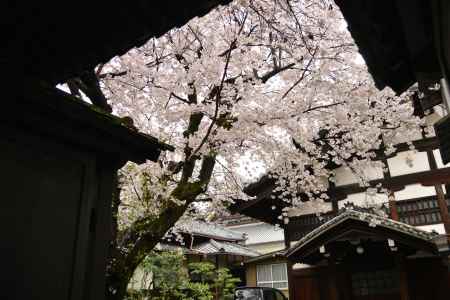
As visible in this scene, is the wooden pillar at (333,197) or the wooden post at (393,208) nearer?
the wooden post at (393,208)

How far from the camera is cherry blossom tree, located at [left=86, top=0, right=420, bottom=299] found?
22.4 feet

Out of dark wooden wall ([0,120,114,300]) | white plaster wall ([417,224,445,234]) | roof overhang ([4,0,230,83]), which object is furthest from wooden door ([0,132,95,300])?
white plaster wall ([417,224,445,234])

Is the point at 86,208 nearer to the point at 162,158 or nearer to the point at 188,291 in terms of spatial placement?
the point at 162,158

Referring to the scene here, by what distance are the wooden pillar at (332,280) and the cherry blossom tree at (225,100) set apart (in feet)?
11.0

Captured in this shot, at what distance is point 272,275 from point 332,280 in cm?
773

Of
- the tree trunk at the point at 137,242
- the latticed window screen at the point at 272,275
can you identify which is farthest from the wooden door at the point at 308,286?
the tree trunk at the point at 137,242

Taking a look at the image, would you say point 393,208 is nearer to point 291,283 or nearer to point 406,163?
point 406,163

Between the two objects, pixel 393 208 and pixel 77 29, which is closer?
pixel 77 29

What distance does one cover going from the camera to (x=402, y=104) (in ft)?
35.8

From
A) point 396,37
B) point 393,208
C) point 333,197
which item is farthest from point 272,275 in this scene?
point 396,37

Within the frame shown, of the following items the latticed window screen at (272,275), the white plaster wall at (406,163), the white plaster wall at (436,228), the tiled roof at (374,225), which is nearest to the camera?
the tiled roof at (374,225)

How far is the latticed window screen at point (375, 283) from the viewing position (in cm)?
1051

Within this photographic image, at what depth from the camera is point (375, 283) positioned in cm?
1080

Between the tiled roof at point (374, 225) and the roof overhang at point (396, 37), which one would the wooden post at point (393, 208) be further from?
the roof overhang at point (396, 37)
